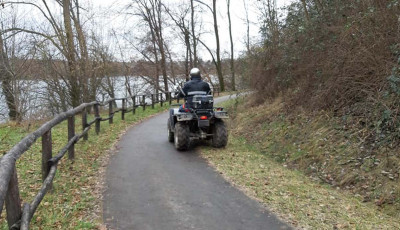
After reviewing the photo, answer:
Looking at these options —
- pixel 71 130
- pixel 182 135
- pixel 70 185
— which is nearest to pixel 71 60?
pixel 71 130

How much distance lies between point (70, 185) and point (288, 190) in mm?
3866

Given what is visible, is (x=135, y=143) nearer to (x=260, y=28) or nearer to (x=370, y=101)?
(x=370, y=101)

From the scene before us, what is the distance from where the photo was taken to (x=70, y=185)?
612cm

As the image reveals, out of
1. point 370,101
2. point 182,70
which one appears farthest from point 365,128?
point 182,70

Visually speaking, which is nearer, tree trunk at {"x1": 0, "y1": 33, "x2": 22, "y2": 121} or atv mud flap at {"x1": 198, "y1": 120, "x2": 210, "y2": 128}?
atv mud flap at {"x1": 198, "y1": 120, "x2": 210, "y2": 128}

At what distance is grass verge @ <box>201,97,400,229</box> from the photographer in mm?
4754

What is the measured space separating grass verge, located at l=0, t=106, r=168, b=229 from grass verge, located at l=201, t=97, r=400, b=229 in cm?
256

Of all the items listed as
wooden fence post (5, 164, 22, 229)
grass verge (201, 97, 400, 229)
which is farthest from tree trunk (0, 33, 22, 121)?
wooden fence post (5, 164, 22, 229)

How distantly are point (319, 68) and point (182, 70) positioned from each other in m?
30.3

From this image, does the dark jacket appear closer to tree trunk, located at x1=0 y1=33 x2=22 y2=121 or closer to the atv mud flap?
the atv mud flap

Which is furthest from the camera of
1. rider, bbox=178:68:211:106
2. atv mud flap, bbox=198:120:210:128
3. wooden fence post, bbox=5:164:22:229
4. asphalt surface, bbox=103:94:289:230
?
rider, bbox=178:68:211:106

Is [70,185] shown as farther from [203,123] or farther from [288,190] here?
[288,190]

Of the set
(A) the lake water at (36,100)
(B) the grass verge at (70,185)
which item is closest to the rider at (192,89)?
(B) the grass verge at (70,185)

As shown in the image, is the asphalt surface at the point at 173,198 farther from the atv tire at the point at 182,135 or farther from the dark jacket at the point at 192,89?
the dark jacket at the point at 192,89
